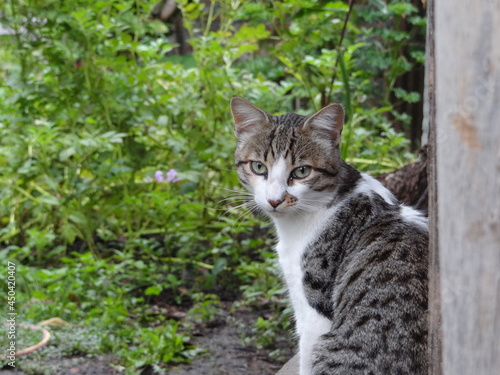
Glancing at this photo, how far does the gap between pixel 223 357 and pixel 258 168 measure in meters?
1.35

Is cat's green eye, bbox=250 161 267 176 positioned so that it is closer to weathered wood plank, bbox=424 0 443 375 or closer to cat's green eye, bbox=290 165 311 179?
cat's green eye, bbox=290 165 311 179

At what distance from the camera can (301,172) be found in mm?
2760

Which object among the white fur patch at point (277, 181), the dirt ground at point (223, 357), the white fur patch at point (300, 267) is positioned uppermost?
the white fur patch at point (277, 181)

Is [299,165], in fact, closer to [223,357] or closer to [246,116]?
[246,116]

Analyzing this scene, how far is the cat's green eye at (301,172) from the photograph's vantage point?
275 cm

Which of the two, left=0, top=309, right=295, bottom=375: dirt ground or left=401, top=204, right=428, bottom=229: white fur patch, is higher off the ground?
left=401, top=204, right=428, bottom=229: white fur patch

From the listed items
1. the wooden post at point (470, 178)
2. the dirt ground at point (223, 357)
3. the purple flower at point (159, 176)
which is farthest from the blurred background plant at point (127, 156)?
the wooden post at point (470, 178)

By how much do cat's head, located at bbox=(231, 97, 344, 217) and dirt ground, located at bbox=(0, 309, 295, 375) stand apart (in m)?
1.19

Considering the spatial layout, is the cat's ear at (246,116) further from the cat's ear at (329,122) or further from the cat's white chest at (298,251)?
the cat's white chest at (298,251)

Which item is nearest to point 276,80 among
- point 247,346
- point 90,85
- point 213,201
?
point 213,201

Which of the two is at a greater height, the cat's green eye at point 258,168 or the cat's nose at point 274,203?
the cat's green eye at point 258,168

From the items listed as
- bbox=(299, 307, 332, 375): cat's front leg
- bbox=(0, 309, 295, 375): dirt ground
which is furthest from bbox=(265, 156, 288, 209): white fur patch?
bbox=(0, 309, 295, 375): dirt ground

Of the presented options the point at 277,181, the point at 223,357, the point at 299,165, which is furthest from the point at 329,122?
the point at 223,357

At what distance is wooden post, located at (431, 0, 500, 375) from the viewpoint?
1292 mm
